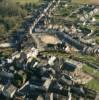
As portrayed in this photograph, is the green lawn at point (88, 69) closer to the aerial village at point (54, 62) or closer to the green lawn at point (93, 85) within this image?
the aerial village at point (54, 62)

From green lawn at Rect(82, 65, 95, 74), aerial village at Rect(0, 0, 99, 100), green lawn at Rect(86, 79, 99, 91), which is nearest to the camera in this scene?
aerial village at Rect(0, 0, 99, 100)

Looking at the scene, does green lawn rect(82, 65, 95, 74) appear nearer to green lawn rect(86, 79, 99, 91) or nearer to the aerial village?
→ the aerial village

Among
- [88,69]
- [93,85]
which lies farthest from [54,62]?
[93,85]

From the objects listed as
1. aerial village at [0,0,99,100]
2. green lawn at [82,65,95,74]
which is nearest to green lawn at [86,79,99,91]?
aerial village at [0,0,99,100]

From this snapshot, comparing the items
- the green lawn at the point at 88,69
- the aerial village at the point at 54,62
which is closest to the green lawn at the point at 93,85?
the aerial village at the point at 54,62

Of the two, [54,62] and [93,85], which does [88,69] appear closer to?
[93,85]

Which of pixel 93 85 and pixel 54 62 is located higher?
pixel 54 62

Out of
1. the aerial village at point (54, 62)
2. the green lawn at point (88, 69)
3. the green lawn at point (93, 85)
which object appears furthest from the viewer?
the green lawn at point (88, 69)

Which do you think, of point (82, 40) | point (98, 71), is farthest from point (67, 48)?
point (98, 71)
